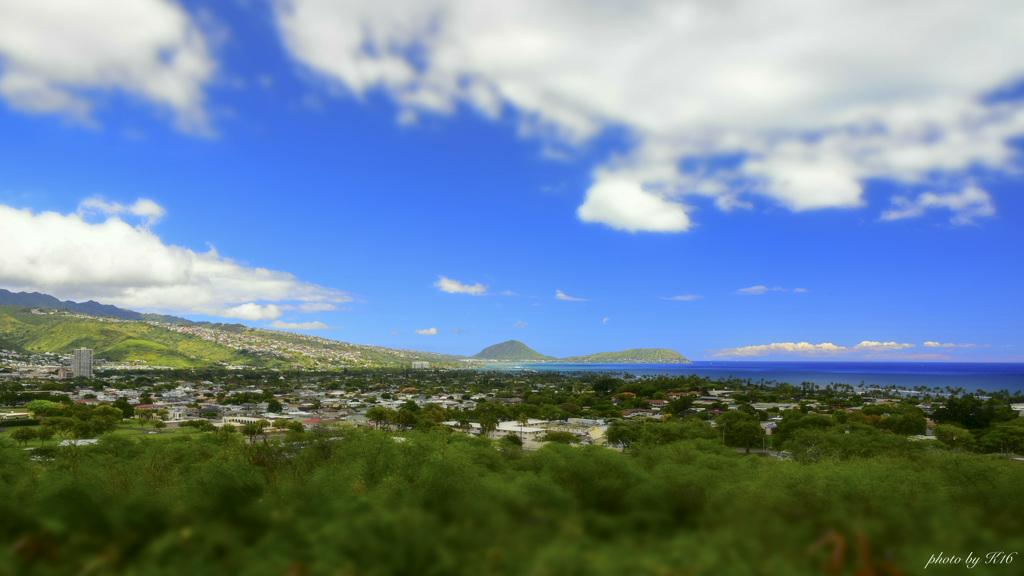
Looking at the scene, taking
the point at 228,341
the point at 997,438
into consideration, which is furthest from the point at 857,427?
the point at 228,341

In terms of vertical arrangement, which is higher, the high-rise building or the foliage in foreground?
the foliage in foreground

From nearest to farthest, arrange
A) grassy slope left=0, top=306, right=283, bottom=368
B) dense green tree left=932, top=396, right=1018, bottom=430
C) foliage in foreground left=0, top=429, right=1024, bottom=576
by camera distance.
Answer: foliage in foreground left=0, top=429, right=1024, bottom=576, dense green tree left=932, top=396, right=1018, bottom=430, grassy slope left=0, top=306, right=283, bottom=368

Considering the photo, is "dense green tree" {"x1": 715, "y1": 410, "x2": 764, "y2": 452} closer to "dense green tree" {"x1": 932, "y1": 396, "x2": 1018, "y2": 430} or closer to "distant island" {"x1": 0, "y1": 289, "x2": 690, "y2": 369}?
"dense green tree" {"x1": 932, "y1": 396, "x2": 1018, "y2": 430}

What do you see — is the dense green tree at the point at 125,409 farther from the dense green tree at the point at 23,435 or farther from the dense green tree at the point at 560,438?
the dense green tree at the point at 560,438

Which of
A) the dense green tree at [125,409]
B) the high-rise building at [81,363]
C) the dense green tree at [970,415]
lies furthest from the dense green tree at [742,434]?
the high-rise building at [81,363]

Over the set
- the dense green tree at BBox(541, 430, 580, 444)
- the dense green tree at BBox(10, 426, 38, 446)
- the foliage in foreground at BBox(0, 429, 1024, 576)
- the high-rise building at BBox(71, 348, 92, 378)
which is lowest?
the high-rise building at BBox(71, 348, 92, 378)

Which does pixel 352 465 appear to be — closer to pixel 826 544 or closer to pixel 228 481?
pixel 228 481

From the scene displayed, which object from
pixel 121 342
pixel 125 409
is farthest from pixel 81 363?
pixel 125 409

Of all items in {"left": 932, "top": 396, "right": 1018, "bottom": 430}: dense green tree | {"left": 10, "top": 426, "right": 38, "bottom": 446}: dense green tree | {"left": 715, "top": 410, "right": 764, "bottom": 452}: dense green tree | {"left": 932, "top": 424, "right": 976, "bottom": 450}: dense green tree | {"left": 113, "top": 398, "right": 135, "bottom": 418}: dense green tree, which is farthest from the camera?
{"left": 113, "top": 398, "right": 135, "bottom": 418}: dense green tree

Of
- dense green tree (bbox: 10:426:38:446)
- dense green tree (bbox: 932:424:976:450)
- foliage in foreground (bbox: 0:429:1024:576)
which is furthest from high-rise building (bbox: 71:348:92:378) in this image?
dense green tree (bbox: 932:424:976:450)
